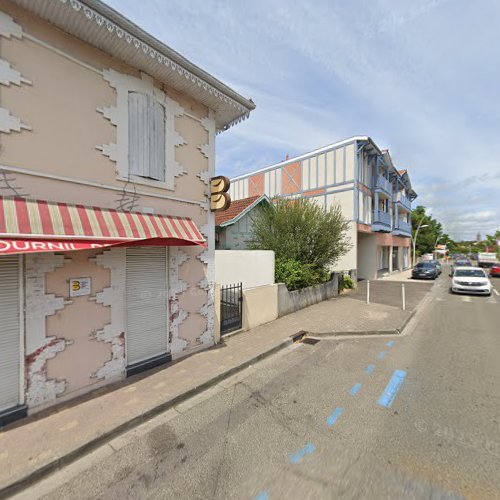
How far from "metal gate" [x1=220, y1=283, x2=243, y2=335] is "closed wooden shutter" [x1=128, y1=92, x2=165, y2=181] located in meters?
3.61

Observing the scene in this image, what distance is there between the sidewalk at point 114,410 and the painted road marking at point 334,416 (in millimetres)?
2038

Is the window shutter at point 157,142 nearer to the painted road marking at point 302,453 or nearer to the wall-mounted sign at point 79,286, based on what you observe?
the wall-mounted sign at point 79,286

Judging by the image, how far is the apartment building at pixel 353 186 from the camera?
1658 centimetres

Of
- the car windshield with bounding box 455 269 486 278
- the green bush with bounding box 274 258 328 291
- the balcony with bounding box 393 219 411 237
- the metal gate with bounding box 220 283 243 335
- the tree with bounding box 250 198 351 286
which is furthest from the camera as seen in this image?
the balcony with bounding box 393 219 411 237

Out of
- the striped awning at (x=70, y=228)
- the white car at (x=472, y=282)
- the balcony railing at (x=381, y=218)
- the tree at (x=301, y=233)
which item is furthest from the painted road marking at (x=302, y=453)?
the balcony railing at (x=381, y=218)

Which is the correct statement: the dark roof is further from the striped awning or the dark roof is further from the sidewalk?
the striped awning

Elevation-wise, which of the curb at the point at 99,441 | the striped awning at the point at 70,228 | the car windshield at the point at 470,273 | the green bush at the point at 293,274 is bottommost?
the curb at the point at 99,441

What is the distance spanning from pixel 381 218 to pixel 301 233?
1181cm

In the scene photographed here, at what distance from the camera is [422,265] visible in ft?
71.4

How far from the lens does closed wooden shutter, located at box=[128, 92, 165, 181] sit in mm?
4664

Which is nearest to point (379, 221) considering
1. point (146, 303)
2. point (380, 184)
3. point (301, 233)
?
point (380, 184)

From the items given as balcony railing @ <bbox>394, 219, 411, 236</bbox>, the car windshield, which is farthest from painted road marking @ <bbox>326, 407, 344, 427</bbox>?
balcony railing @ <bbox>394, 219, 411, 236</bbox>

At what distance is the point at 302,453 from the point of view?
2928 mm

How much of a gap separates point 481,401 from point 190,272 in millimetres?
5601
